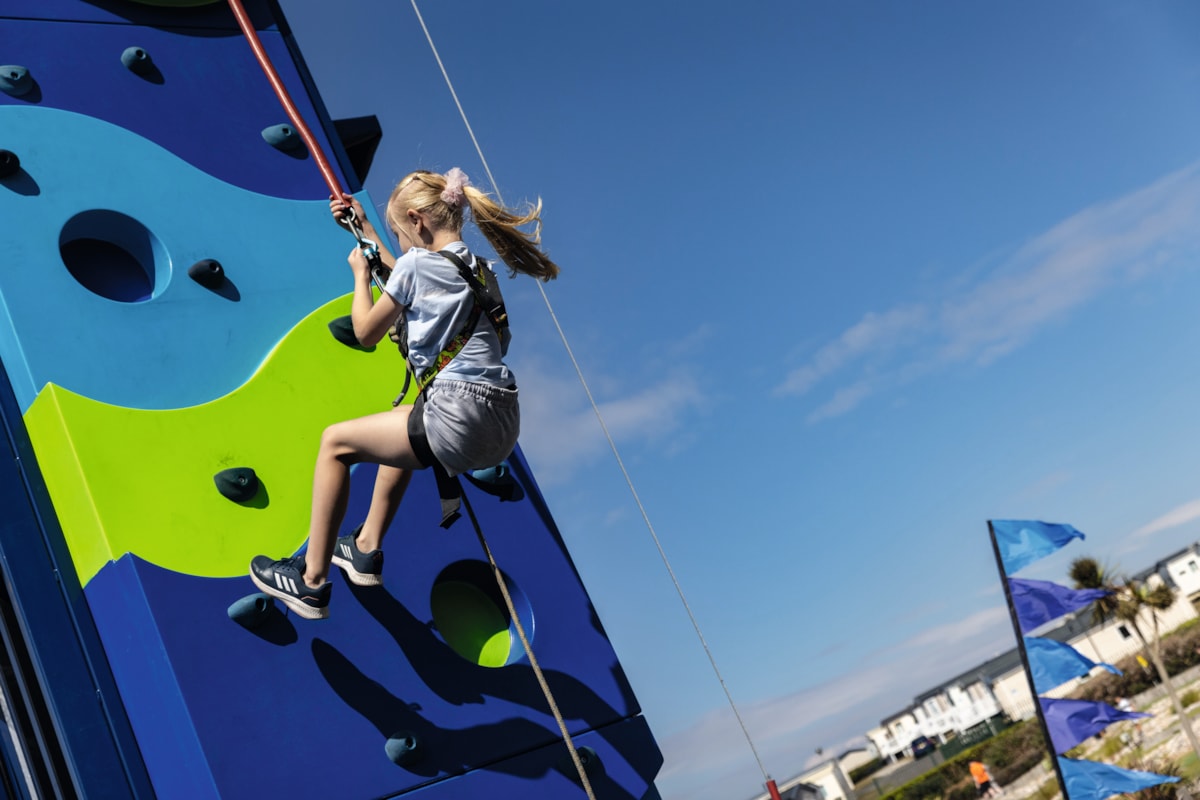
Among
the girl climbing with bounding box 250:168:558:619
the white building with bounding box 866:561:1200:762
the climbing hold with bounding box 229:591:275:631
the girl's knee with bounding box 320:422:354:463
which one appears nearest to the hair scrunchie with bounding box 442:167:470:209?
the girl climbing with bounding box 250:168:558:619

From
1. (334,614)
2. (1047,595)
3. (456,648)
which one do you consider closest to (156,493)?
(334,614)

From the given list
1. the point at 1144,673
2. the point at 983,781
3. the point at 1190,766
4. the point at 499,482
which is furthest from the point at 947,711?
the point at 499,482

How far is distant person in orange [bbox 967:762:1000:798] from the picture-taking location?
3281 centimetres

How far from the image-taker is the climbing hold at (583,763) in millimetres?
4172

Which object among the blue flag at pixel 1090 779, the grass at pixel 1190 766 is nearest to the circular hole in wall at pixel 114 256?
the blue flag at pixel 1090 779

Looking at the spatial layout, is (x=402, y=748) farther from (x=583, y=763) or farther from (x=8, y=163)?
(x=8, y=163)

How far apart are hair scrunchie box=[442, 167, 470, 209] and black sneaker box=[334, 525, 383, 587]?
3.90 ft

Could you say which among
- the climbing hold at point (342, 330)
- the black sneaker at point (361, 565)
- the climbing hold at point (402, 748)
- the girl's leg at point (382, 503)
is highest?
the climbing hold at point (342, 330)

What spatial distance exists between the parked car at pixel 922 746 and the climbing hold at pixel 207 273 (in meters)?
59.1

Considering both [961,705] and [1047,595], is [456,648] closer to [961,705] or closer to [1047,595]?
[1047,595]

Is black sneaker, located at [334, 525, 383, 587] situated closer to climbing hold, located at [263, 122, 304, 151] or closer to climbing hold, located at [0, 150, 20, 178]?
climbing hold, located at [0, 150, 20, 178]

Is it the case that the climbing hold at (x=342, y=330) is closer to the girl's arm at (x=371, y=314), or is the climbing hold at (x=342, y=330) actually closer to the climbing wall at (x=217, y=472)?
the climbing wall at (x=217, y=472)

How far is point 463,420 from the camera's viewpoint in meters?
3.36

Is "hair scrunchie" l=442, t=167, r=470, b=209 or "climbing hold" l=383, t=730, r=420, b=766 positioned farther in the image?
"climbing hold" l=383, t=730, r=420, b=766
